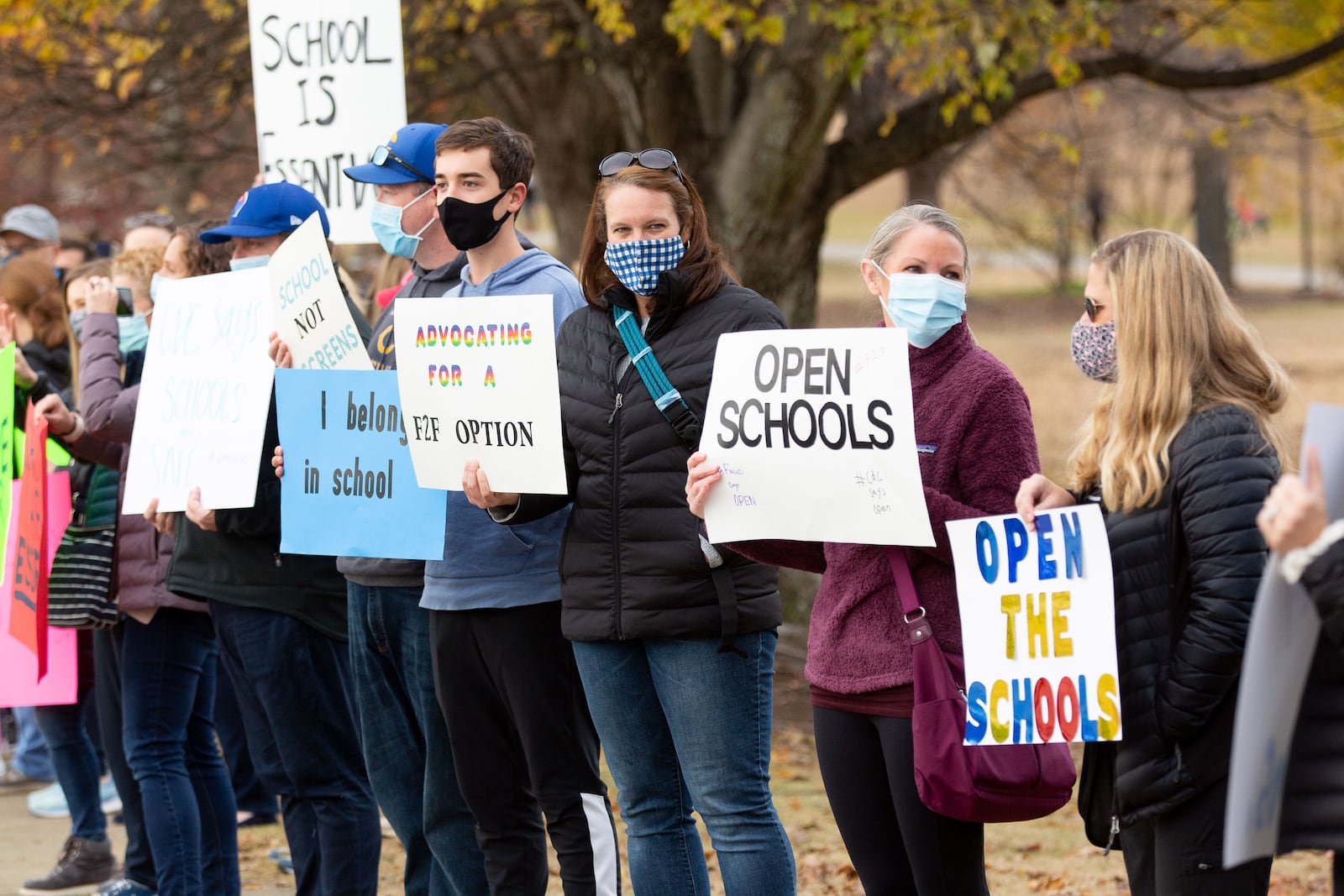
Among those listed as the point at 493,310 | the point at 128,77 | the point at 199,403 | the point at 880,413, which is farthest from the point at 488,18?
the point at 880,413

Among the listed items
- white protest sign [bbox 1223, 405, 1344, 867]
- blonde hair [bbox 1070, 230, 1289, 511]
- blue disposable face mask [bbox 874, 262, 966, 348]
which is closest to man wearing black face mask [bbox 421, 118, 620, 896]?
blue disposable face mask [bbox 874, 262, 966, 348]

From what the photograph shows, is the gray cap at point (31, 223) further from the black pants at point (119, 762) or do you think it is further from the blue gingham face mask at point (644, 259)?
the blue gingham face mask at point (644, 259)

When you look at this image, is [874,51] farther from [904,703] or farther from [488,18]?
[904,703]

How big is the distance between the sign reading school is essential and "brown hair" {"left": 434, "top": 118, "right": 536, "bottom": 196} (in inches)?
65.4

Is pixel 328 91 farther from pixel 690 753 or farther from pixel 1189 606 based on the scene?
pixel 1189 606

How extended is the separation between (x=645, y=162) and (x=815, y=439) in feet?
2.84

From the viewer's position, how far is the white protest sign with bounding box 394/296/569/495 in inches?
147

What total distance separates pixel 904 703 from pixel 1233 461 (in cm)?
89

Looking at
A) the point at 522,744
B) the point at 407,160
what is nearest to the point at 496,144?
the point at 407,160

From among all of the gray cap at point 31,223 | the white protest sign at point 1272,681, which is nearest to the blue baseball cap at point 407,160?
the white protest sign at point 1272,681

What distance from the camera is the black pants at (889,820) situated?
11.2 ft

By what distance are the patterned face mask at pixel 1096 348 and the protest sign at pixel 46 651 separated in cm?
A: 353

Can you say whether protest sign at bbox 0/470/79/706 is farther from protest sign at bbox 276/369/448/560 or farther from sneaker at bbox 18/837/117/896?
protest sign at bbox 276/369/448/560

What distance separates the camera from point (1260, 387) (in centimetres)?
315
